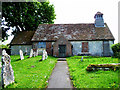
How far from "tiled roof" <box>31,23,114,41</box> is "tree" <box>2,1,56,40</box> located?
6.18 metres

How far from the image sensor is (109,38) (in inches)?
923

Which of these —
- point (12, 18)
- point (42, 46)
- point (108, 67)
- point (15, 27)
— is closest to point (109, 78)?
point (108, 67)

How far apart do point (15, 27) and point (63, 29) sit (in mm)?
15983

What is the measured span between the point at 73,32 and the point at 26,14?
50.1 ft

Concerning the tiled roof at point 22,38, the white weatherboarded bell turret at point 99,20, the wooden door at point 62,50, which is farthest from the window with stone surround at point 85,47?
the tiled roof at point 22,38

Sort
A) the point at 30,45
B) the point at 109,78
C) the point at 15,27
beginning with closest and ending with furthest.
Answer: the point at 109,78, the point at 30,45, the point at 15,27

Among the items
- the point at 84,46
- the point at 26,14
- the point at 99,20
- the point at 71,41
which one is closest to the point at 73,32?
the point at 71,41

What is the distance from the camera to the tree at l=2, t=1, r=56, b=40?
95.0ft

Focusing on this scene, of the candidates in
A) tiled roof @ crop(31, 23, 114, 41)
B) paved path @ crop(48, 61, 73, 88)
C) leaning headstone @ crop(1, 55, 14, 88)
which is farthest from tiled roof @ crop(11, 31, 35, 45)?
leaning headstone @ crop(1, 55, 14, 88)

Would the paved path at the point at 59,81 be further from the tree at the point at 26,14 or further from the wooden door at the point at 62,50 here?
the tree at the point at 26,14

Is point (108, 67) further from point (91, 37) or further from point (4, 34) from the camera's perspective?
point (4, 34)

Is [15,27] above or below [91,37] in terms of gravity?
above

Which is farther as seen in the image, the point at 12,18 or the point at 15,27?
the point at 15,27

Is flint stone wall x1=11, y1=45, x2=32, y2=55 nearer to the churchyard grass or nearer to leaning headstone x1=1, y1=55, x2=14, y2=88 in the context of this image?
the churchyard grass
